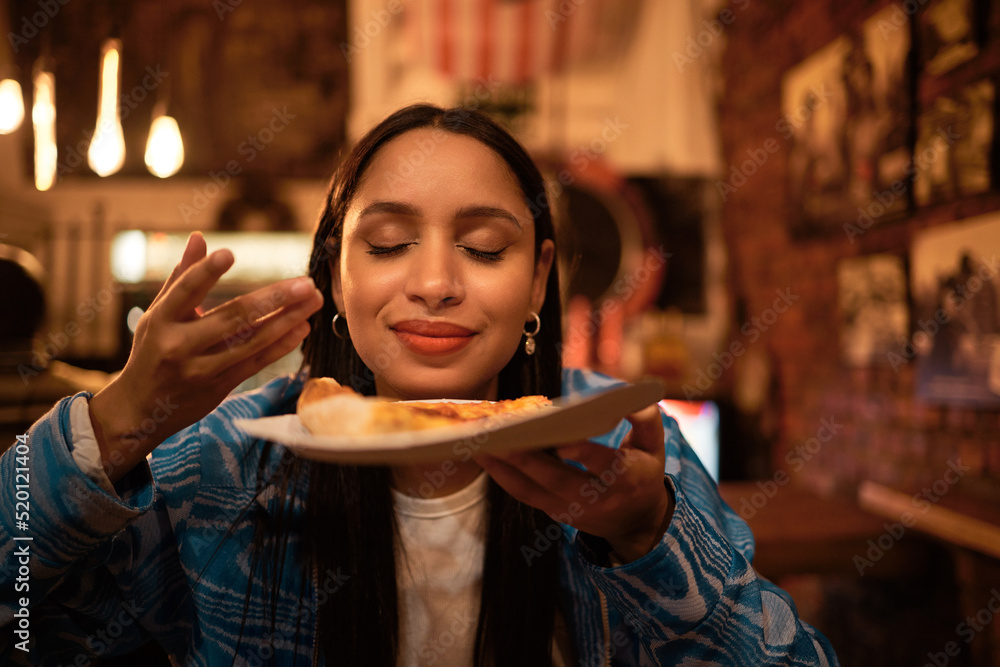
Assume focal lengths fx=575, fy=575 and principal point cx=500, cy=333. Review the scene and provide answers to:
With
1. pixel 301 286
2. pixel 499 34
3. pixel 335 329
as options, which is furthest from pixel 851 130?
pixel 301 286

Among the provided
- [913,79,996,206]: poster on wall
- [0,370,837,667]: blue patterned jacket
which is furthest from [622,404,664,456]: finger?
[913,79,996,206]: poster on wall

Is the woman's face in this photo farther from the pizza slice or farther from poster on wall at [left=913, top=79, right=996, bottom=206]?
poster on wall at [left=913, top=79, right=996, bottom=206]

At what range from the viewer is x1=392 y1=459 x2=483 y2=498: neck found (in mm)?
1388

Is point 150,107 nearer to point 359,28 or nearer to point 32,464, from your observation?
point 359,28

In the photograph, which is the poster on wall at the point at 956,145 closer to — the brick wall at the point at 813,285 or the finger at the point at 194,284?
the brick wall at the point at 813,285

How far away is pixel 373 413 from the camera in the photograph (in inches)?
32.1

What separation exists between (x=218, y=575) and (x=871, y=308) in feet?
10.1

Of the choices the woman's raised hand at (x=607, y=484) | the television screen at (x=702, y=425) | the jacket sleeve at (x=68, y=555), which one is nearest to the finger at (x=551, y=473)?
the woman's raised hand at (x=607, y=484)

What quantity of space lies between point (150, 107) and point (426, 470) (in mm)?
5165

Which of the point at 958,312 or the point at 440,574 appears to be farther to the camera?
the point at 958,312

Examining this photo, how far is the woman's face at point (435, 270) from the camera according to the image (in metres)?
1.15

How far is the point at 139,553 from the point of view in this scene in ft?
4.04

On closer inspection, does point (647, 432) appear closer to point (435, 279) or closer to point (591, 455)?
point (591, 455)

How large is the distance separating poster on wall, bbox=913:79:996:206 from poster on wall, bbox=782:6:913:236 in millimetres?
108
